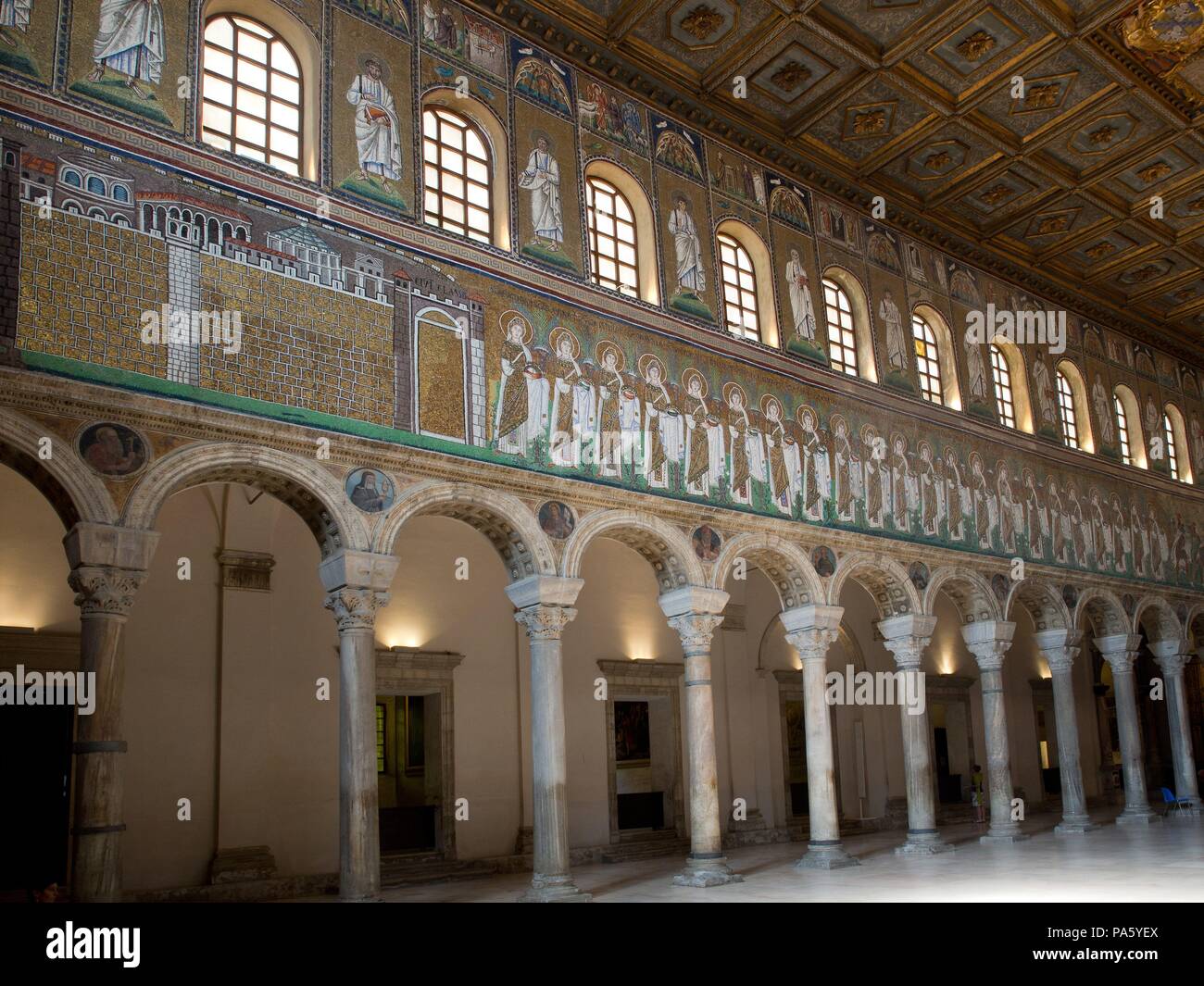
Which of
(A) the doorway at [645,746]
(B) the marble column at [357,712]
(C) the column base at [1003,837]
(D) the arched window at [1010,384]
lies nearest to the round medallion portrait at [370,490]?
(B) the marble column at [357,712]

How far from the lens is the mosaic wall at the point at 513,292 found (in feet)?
32.8

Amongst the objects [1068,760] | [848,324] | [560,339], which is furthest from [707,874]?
[1068,760]

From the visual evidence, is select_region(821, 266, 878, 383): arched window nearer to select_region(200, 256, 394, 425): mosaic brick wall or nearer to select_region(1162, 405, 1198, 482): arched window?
select_region(200, 256, 394, 425): mosaic brick wall

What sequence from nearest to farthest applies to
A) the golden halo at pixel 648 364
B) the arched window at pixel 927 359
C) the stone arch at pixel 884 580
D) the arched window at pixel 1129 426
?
1. the golden halo at pixel 648 364
2. the stone arch at pixel 884 580
3. the arched window at pixel 927 359
4. the arched window at pixel 1129 426

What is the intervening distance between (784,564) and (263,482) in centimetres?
732

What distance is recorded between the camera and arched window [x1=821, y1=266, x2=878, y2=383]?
1728 cm

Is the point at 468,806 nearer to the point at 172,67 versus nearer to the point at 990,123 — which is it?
the point at 172,67

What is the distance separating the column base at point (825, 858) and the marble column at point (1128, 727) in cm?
816

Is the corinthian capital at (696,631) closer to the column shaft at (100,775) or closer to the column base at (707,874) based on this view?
the column base at (707,874)

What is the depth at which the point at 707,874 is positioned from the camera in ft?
42.5

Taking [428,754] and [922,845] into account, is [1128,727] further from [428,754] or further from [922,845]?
[428,754]
